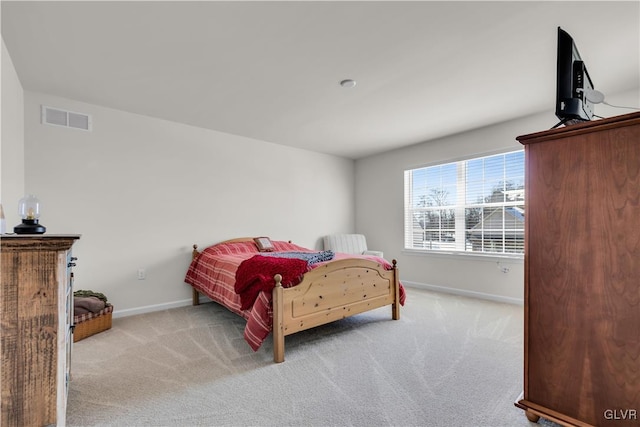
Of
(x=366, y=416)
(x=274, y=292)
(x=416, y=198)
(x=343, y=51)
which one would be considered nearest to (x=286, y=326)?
(x=274, y=292)

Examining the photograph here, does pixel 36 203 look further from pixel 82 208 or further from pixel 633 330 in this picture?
pixel 633 330

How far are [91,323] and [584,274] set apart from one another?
3649 millimetres

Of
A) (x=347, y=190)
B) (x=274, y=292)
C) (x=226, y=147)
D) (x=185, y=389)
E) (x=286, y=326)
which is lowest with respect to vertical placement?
(x=185, y=389)

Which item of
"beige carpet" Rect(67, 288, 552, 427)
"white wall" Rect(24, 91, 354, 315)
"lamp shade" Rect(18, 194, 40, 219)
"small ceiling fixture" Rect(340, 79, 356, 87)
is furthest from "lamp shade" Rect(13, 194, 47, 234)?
"small ceiling fixture" Rect(340, 79, 356, 87)

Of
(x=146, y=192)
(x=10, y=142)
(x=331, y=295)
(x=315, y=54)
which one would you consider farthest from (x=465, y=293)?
(x=10, y=142)

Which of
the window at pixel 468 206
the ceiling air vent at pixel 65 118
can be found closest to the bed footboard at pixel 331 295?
the window at pixel 468 206

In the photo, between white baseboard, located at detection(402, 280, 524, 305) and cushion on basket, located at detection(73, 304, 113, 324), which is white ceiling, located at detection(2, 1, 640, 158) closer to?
cushion on basket, located at detection(73, 304, 113, 324)

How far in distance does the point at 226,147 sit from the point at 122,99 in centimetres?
134

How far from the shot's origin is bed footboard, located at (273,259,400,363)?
89.5 inches

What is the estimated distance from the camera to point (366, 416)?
1586 millimetres

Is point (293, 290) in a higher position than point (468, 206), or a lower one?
lower

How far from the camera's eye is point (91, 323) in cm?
275

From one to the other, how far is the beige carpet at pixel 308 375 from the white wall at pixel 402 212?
84cm

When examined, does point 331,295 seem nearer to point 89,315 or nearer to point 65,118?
point 89,315
